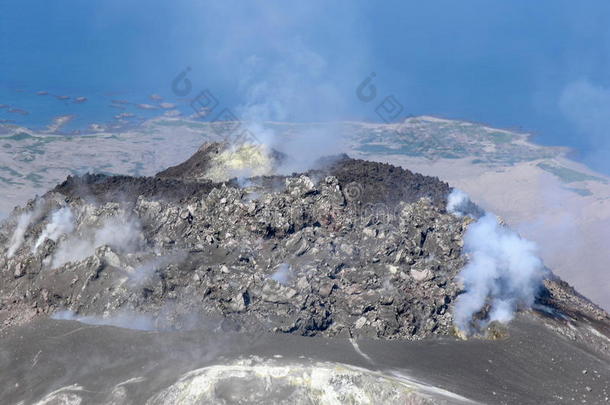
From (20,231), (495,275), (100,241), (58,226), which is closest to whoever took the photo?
(495,275)

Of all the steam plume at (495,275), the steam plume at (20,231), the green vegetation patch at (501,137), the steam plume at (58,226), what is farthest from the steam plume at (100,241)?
the green vegetation patch at (501,137)

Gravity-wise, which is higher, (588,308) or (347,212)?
(347,212)

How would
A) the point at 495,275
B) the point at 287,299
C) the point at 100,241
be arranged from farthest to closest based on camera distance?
the point at 100,241
the point at 495,275
the point at 287,299

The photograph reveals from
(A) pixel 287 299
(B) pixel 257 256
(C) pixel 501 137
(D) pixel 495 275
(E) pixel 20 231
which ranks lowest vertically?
(A) pixel 287 299

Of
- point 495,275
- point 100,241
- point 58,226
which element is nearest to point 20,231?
point 58,226

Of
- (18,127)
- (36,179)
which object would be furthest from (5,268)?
(18,127)

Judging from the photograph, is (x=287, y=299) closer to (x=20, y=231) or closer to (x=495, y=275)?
(x=495, y=275)

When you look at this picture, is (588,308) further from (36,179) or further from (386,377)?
(36,179)

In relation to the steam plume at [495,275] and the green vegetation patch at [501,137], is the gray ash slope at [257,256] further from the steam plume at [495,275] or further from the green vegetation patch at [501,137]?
the green vegetation patch at [501,137]
